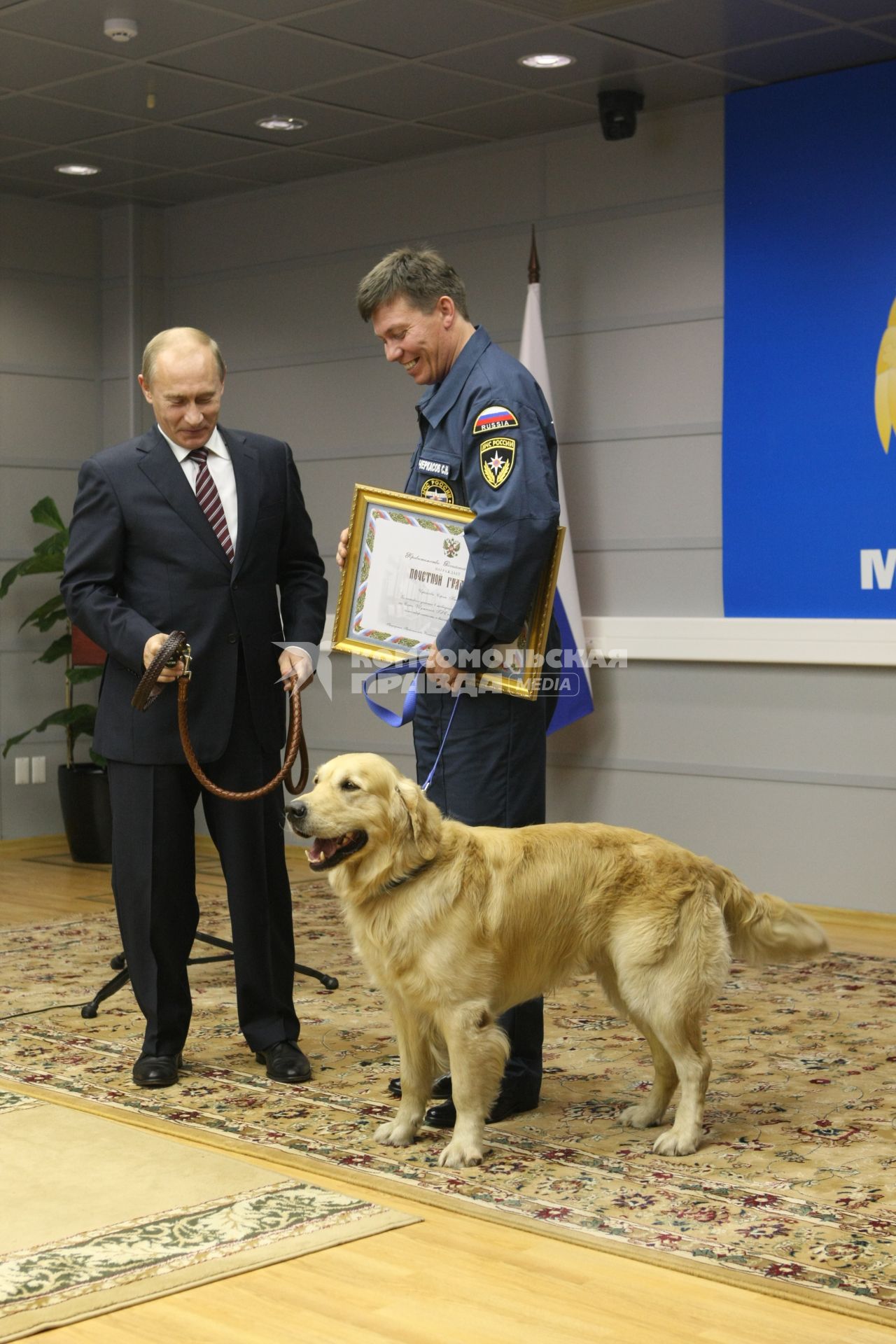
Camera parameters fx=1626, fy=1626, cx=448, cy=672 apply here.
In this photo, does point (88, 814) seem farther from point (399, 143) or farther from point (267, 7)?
point (267, 7)

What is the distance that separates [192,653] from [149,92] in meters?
3.21

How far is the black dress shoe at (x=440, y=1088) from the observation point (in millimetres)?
3576

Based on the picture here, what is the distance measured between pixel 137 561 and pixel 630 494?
10.2 ft

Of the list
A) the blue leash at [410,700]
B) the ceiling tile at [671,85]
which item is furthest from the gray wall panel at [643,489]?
the blue leash at [410,700]

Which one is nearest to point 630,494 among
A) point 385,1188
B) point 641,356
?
point 641,356

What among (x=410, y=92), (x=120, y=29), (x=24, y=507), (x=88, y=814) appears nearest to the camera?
(x=120, y=29)

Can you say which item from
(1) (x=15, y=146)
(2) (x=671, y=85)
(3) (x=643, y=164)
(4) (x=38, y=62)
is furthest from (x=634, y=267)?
(1) (x=15, y=146)

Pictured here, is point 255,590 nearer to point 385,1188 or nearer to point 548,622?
point 548,622

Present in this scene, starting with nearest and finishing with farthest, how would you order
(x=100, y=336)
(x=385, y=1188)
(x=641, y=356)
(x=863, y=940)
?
(x=385, y=1188)
(x=863, y=940)
(x=641, y=356)
(x=100, y=336)

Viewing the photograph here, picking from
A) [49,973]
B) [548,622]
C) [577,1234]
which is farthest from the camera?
[49,973]

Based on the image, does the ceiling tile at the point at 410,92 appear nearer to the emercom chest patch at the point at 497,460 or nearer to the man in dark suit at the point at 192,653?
the man in dark suit at the point at 192,653

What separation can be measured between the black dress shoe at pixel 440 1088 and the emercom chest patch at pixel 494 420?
138 centimetres

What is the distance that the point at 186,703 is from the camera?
12.1 feet

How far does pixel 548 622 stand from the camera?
3459 mm
